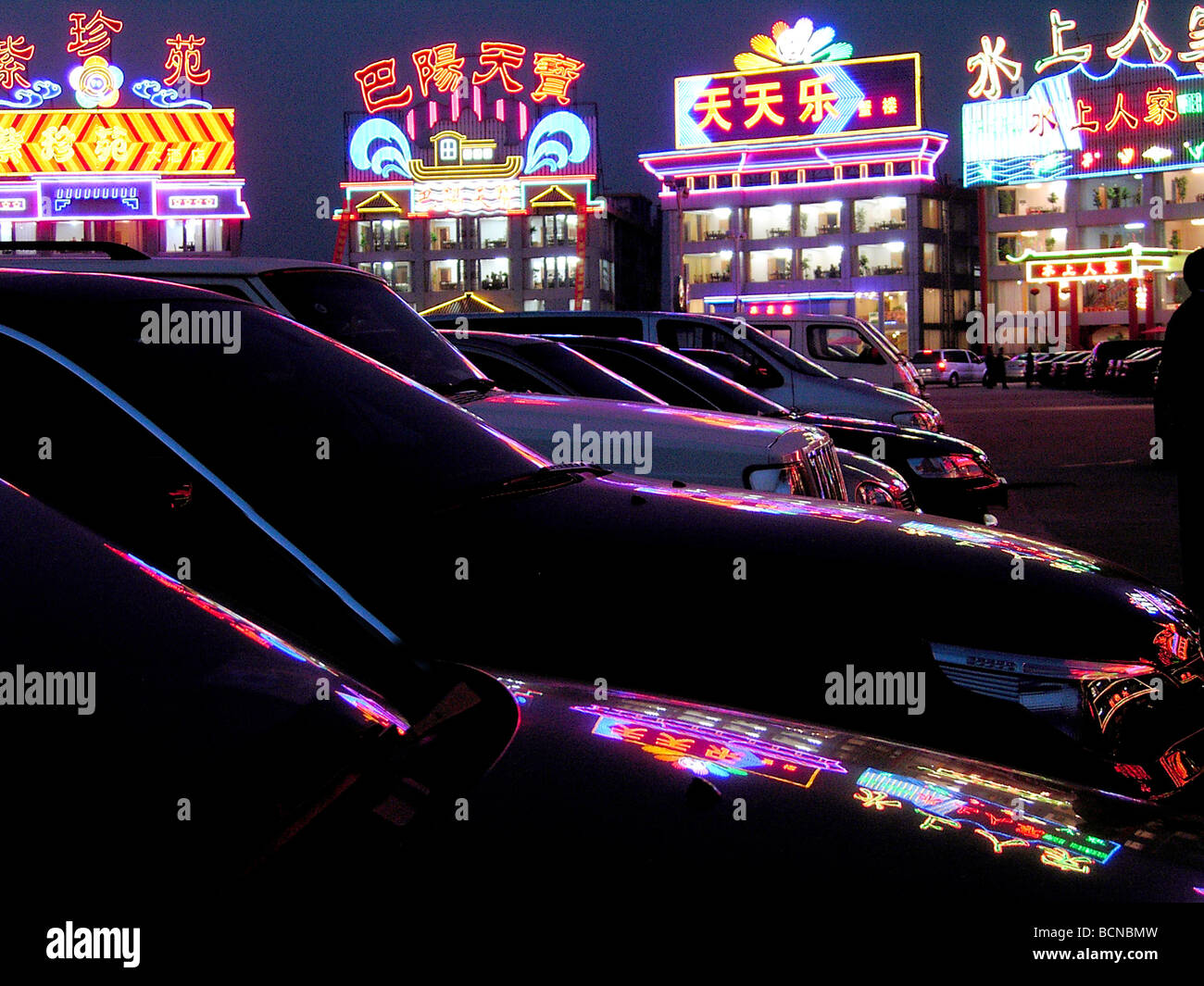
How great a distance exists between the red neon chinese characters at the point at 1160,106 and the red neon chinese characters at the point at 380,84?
4037cm

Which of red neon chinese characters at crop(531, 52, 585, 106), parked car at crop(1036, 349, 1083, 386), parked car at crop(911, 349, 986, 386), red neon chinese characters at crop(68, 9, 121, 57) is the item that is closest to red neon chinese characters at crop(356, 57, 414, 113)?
red neon chinese characters at crop(531, 52, 585, 106)

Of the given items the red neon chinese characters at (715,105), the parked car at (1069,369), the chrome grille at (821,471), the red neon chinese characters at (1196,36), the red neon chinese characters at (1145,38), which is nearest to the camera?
the chrome grille at (821,471)

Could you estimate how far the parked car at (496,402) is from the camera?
545 centimetres

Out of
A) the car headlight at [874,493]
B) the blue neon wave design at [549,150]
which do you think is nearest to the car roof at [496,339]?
the car headlight at [874,493]

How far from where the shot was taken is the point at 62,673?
125 centimetres

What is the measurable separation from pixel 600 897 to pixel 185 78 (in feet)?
188

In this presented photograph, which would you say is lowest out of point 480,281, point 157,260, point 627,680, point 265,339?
point 627,680

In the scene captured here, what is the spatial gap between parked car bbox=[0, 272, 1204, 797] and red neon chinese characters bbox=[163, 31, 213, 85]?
2159 inches

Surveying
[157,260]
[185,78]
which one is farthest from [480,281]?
[157,260]

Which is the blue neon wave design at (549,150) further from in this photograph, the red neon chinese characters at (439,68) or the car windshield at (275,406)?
the car windshield at (275,406)

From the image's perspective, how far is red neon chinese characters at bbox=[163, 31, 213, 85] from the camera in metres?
53.1

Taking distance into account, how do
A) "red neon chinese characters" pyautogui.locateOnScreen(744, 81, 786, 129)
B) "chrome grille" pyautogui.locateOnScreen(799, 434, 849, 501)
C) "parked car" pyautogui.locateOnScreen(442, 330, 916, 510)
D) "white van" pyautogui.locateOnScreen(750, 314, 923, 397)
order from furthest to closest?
"red neon chinese characters" pyautogui.locateOnScreen(744, 81, 786, 129), "white van" pyautogui.locateOnScreen(750, 314, 923, 397), "parked car" pyautogui.locateOnScreen(442, 330, 916, 510), "chrome grille" pyautogui.locateOnScreen(799, 434, 849, 501)

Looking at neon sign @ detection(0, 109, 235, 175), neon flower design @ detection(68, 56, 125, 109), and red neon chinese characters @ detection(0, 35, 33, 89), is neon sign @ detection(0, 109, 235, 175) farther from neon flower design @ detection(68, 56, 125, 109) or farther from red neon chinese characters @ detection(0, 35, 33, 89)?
red neon chinese characters @ detection(0, 35, 33, 89)
